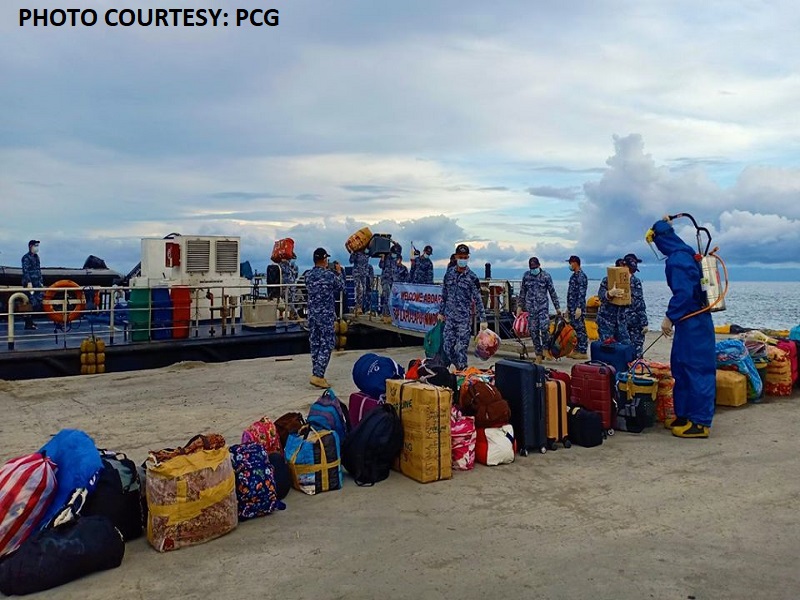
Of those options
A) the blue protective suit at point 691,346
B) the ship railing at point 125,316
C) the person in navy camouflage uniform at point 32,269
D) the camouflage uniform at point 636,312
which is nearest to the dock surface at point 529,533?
the blue protective suit at point 691,346

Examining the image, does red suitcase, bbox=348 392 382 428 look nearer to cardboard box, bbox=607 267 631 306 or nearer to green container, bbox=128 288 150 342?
cardboard box, bbox=607 267 631 306

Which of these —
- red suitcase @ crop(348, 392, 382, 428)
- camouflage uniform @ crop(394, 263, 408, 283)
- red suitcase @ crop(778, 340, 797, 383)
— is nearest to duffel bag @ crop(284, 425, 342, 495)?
red suitcase @ crop(348, 392, 382, 428)

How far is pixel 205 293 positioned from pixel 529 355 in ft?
25.0

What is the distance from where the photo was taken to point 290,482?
455 cm

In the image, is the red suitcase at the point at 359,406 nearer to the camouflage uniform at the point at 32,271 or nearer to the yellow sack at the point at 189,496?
the yellow sack at the point at 189,496

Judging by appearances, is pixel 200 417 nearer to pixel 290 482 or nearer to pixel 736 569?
pixel 290 482

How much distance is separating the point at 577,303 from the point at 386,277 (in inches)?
205

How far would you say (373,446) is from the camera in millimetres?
4684

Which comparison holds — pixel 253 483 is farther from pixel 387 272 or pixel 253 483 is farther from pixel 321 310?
pixel 387 272

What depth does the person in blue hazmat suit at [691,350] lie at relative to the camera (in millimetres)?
5918

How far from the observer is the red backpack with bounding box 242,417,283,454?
4.67 meters

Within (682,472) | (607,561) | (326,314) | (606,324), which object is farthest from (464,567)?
(606,324)

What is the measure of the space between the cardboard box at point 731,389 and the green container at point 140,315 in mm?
9457

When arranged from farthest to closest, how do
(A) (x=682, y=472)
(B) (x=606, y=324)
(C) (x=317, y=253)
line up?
1. (B) (x=606, y=324)
2. (C) (x=317, y=253)
3. (A) (x=682, y=472)
